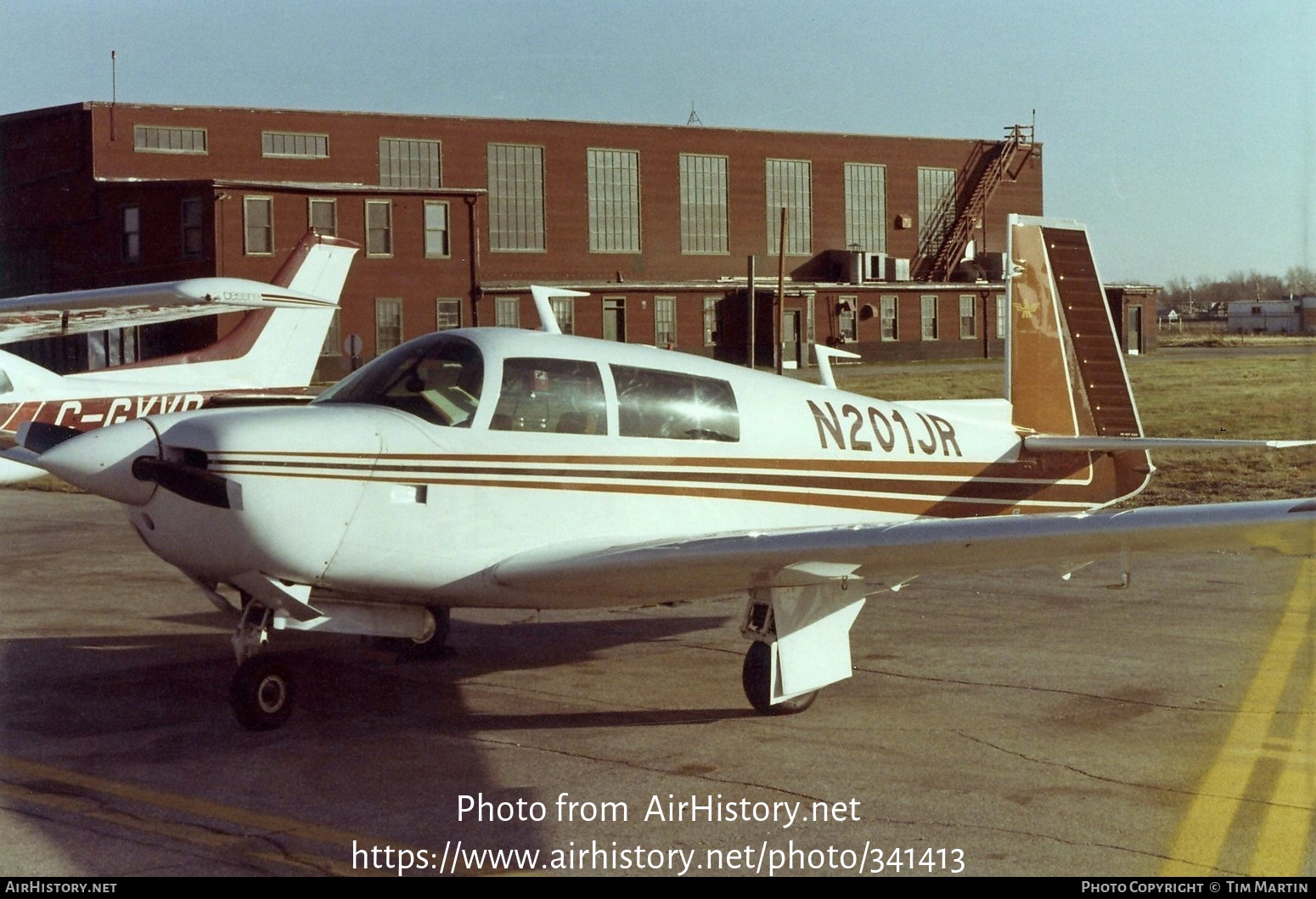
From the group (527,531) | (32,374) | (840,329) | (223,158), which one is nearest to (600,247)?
(840,329)

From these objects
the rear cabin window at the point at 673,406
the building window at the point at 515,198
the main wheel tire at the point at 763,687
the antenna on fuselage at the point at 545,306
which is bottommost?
the main wheel tire at the point at 763,687

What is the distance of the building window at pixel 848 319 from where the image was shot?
56656 mm

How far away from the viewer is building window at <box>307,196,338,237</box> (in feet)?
140

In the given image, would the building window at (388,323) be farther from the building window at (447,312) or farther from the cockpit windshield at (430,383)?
the cockpit windshield at (430,383)

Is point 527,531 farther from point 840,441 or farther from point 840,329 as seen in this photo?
point 840,329

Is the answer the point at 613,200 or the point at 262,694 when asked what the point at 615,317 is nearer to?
the point at 613,200

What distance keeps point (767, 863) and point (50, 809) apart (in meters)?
3.06

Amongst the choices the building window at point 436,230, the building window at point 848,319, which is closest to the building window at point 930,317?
the building window at point 848,319

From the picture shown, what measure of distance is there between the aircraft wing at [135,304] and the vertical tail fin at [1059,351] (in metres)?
8.38

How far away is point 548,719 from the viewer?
7688mm

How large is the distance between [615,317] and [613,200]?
220 inches

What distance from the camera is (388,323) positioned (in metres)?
45.2

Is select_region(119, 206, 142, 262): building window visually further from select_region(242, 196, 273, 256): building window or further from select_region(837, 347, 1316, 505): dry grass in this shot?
select_region(837, 347, 1316, 505): dry grass

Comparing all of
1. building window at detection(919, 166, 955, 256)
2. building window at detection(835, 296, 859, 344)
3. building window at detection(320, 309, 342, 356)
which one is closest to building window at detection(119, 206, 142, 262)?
building window at detection(320, 309, 342, 356)
